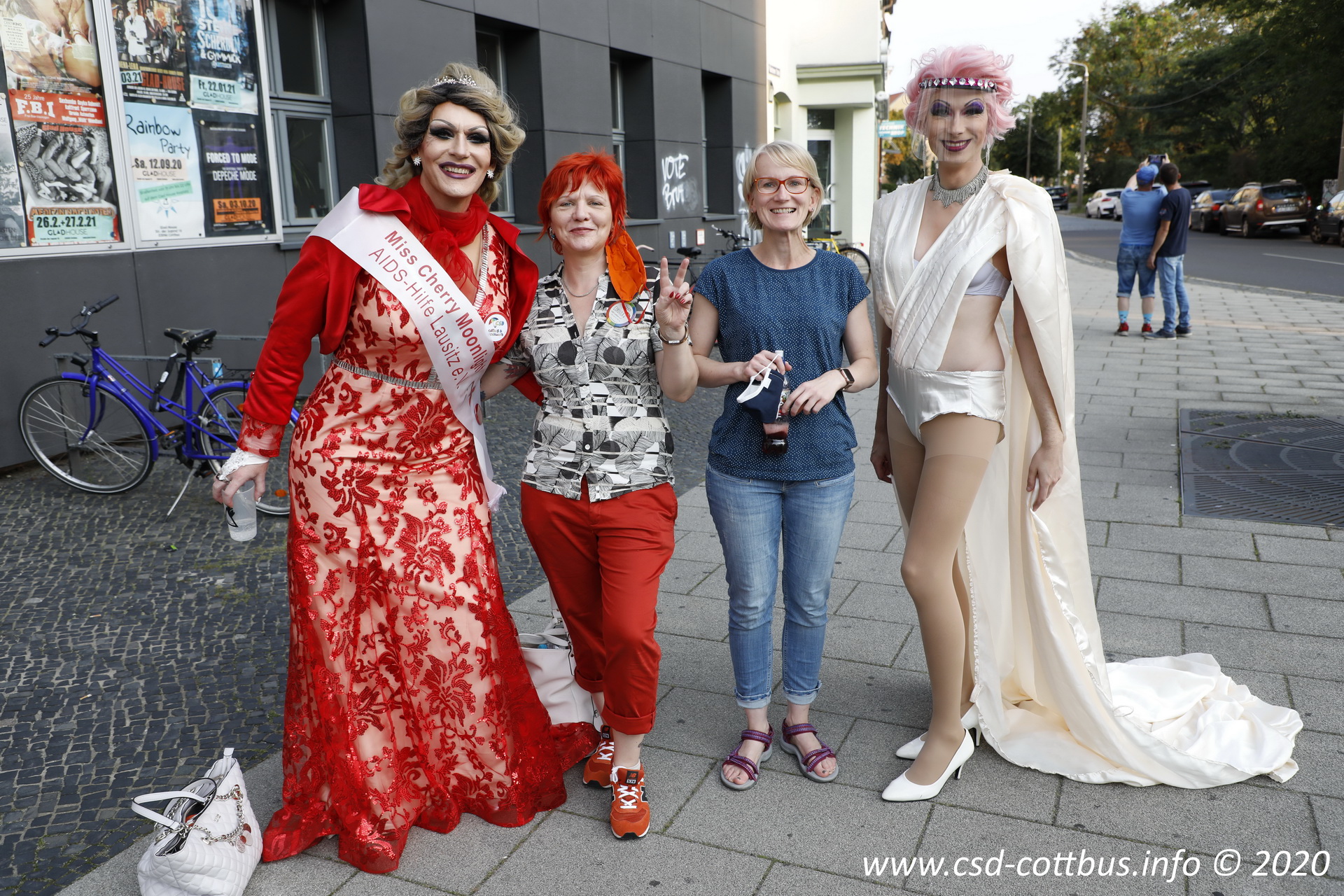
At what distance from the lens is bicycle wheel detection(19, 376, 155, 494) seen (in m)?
6.15

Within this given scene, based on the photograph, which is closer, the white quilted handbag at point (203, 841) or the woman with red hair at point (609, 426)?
the white quilted handbag at point (203, 841)

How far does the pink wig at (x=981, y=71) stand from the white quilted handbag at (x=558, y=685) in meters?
1.92

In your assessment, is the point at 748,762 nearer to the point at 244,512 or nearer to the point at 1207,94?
the point at 244,512

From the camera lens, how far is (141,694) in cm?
378

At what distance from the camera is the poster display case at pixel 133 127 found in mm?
6637

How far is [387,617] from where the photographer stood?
2.83 metres

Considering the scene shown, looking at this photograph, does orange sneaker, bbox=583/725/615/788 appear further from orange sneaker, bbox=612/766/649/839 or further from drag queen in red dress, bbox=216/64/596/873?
drag queen in red dress, bbox=216/64/596/873

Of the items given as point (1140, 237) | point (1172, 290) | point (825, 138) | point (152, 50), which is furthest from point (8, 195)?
point (825, 138)

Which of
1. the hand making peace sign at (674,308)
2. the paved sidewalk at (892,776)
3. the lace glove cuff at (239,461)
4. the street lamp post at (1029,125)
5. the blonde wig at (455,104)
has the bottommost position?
the paved sidewalk at (892,776)

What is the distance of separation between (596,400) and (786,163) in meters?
0.84

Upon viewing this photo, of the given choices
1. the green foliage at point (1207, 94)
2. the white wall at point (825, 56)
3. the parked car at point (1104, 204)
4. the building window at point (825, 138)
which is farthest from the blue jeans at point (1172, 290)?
the parked car at point (1104, 204)

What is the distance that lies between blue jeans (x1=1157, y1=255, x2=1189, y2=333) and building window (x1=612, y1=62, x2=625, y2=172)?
22.3ft

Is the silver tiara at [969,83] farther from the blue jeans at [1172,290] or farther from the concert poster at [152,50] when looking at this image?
the blue jeans at [1172,290]

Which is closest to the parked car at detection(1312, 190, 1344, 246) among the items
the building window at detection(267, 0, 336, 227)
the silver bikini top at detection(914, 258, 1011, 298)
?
the building window at detection(267, 0, 336, 227)
